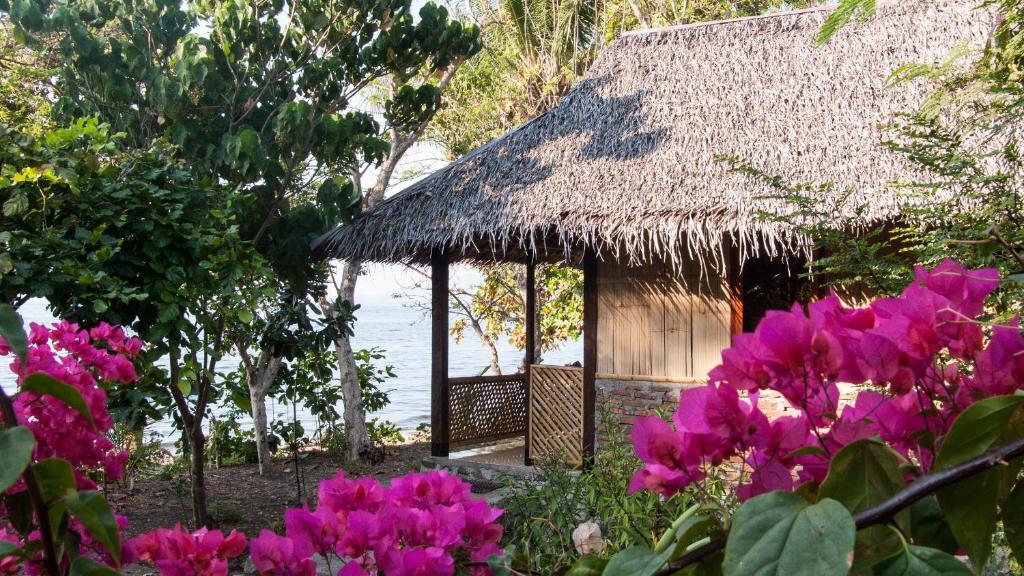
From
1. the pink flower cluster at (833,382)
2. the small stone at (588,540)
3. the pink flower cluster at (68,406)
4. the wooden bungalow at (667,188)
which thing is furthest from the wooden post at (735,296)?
the pink flower cluster at (833,382)

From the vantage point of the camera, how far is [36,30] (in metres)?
6.34

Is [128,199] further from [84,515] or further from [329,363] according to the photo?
[329,363]

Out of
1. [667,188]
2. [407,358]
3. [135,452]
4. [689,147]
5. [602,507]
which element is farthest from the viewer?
[407,358]

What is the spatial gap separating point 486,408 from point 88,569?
794 centimetres

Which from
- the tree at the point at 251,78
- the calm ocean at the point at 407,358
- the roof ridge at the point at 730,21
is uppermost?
the roof ridge at the point at 730,21

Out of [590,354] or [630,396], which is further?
[590,354]

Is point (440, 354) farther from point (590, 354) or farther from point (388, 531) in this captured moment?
point (388, 531)

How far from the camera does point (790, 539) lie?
16.1 inches

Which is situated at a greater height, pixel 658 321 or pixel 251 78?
pixel 251 78

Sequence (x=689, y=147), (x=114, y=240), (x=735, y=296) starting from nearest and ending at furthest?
1. (x=114, y=240)
2. (x=735, y=296)
3. (x=689, y=147)

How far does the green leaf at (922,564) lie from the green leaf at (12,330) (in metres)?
0.50

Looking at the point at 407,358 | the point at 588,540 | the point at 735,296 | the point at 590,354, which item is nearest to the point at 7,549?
the point at 588,540

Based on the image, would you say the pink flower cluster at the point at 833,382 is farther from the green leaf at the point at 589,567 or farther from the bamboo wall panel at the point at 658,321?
the bamboo wall panel at the point at 658,321

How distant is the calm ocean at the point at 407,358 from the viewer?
14500mm
